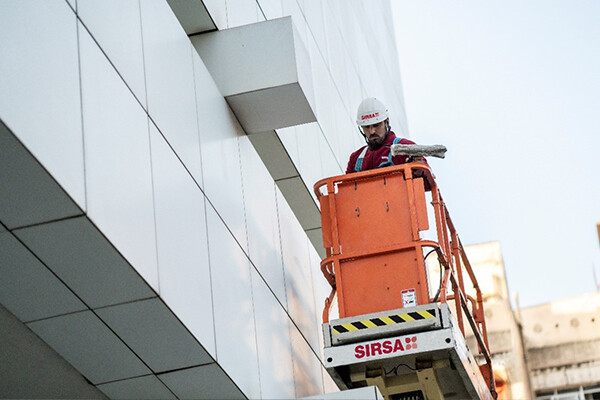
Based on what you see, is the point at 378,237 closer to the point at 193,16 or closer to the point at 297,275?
the point at 297,275

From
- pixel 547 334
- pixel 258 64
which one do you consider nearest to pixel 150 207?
pixel 258 64

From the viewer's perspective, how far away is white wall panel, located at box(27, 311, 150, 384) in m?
8.67

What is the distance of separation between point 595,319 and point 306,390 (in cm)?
2008

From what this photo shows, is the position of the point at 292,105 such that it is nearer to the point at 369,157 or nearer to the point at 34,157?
the point at 369,157

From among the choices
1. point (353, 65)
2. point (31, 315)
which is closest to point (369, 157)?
point (31, 315)

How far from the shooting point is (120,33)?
29.0ft

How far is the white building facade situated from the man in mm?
700

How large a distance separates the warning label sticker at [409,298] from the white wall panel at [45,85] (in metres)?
4.61

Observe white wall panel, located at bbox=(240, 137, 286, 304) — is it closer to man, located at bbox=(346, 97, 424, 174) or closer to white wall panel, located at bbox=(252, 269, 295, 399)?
white wall panel, located at bbox=(252, 269, 295, 399)

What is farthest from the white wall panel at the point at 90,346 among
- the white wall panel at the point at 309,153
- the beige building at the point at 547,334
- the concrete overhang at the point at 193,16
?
the beige building at the point at 547,334

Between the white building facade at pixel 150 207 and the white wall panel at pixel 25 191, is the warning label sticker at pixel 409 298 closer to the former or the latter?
the white building facade at pixel 150 207

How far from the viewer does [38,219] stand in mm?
7508

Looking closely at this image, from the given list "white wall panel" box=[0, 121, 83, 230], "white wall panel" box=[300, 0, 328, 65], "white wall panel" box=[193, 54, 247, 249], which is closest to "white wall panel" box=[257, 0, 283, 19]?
"white wall panel" box=[300, 0, 328, 65]

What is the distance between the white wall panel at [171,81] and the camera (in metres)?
9.49
